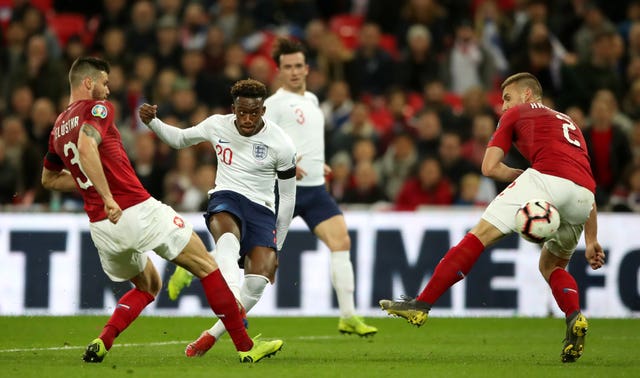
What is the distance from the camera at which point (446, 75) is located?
17.9 meters

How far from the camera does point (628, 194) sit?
14.6m

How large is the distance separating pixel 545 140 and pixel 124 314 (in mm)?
3334

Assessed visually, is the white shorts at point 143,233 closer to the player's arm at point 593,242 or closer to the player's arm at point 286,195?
the player's arm at point 286,195

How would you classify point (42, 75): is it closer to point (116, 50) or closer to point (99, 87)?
point (116, 50)

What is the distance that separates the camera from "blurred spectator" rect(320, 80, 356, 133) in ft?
55.2

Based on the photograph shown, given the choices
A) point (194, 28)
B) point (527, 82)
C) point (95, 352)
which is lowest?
point (95, 352)

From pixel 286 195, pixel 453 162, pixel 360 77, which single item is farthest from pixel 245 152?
pixel 360 77

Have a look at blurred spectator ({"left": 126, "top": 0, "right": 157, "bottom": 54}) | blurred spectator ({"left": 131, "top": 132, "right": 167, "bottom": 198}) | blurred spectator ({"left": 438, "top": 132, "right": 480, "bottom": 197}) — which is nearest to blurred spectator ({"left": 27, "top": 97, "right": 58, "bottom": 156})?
blurred spectator ({"left": 131, "top": 132, "right": 167, "bottom": 198})

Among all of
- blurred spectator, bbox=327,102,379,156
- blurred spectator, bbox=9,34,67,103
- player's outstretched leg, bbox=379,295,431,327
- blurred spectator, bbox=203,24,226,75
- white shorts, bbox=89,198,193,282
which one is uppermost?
blurred spectator, bbox=203,24,226,75

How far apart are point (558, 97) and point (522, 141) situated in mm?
7795

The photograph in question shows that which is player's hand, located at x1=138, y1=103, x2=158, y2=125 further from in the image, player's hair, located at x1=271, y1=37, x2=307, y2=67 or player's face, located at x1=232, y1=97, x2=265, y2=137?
player's hair, located at x1=271, y1=37, x2=307, y2=67

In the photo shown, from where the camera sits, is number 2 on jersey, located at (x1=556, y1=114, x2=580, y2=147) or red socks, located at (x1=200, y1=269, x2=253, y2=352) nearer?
red socks, located at (x1=200, y1=269, x2=253, y2=352)

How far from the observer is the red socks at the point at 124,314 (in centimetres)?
878

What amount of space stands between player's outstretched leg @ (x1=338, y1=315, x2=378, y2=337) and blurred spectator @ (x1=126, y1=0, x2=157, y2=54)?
8131 millimetres
